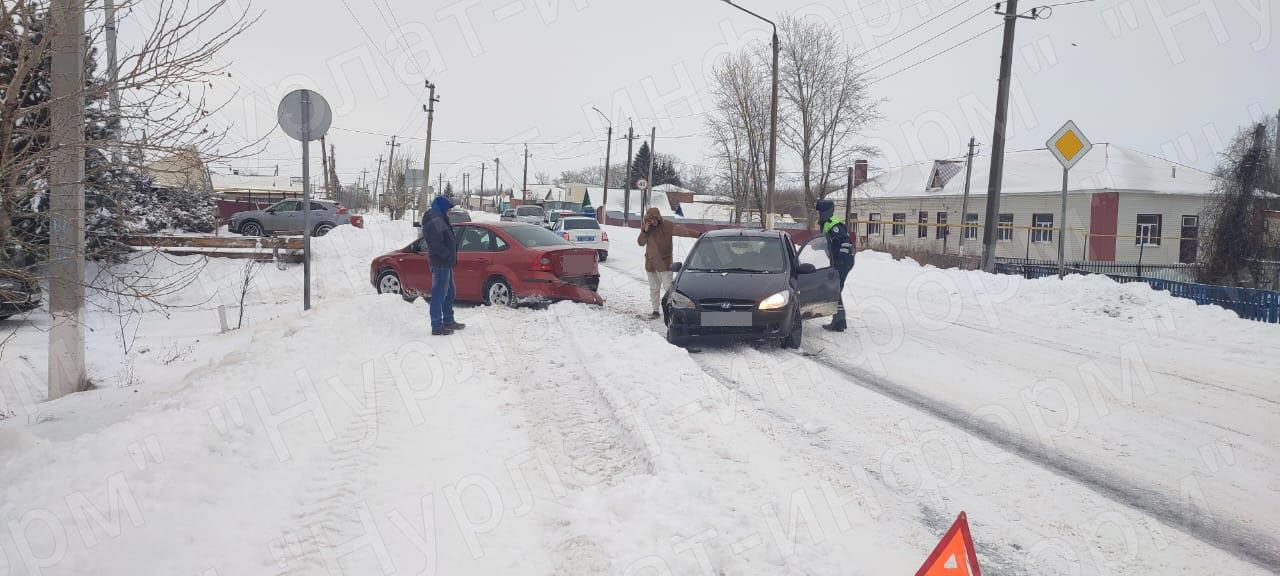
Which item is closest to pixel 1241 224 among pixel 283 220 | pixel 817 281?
pixel 817 281

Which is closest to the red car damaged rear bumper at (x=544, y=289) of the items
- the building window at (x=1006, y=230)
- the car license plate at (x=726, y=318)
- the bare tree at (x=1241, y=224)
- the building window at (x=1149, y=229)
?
the car license plate at (x=726, y=318)

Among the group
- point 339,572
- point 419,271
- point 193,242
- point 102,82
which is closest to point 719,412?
point 339,572

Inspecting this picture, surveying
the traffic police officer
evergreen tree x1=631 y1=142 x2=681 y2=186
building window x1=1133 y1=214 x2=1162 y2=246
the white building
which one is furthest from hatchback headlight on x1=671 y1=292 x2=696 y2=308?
evergreen tree x1=631 y1=142 x2=681 y2=186

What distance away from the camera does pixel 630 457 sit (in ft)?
15.8

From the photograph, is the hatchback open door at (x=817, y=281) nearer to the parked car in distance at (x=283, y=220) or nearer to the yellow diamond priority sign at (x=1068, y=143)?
the yellow diamond priority sign at (x=1068, y=143)

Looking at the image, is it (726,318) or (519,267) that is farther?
(519,267)

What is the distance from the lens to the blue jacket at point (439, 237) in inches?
358

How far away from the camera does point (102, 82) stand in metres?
4.32

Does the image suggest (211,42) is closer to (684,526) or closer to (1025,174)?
(684,526)

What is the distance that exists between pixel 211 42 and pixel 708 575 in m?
4.17

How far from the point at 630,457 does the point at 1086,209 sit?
38.8m

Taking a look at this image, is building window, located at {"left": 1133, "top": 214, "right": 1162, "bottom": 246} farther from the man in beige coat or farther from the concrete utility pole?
the concrete utility pole

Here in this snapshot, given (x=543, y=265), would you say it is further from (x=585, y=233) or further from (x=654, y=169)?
(x=654, y=169)

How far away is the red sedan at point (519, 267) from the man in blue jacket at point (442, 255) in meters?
1.92
